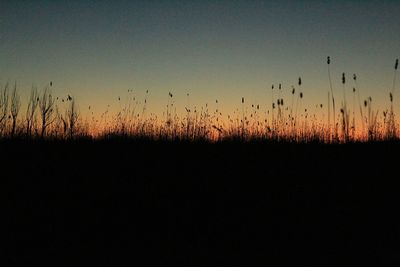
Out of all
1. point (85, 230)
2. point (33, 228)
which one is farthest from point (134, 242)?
point (33, 228)

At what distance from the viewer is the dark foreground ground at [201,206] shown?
2031 millimetres

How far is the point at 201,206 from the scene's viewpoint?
2867 millimetres

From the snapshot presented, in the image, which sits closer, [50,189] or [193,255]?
[193,255]

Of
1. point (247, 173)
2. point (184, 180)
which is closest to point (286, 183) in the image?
point (247, 173)

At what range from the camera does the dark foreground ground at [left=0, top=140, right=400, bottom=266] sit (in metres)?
2.03

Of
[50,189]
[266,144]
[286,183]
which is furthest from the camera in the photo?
[266,144]

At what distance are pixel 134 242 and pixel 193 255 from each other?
0.41 m

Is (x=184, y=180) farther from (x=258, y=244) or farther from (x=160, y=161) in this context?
(x=258, y=244)

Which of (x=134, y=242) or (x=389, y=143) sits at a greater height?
(x=389, y=143)

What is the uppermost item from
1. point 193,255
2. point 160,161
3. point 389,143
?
point 389,143

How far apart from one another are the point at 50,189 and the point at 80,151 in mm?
1521

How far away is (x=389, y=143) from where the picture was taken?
4898 millimetres

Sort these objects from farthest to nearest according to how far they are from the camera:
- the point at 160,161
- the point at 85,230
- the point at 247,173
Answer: the point at 160,161 < the point at 247,173 < the point at 85,230

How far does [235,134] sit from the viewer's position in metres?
5.86
